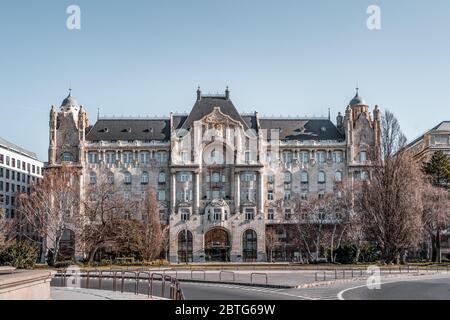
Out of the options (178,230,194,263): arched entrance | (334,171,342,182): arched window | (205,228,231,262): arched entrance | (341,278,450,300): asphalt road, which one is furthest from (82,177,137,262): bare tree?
(341,278,450,300): asphalt road

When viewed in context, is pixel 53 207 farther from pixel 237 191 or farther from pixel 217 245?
pixel 237 191

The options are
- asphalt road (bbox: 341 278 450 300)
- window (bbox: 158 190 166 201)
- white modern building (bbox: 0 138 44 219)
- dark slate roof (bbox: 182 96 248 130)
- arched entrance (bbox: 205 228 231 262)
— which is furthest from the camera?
white modern building (bbox: 0 138 44 219)

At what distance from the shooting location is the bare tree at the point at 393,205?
76.3 m

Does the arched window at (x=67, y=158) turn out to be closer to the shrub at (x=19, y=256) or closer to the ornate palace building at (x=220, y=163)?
the ornate palace building at (x=220, y=163)

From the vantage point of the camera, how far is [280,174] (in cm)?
12556

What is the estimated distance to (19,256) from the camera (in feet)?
227

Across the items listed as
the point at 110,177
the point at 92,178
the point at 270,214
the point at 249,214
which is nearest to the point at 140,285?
the point at 249,214

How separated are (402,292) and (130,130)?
93.0 metres

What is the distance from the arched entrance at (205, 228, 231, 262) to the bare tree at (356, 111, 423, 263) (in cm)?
4286

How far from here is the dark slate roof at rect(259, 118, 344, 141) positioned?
420 ft

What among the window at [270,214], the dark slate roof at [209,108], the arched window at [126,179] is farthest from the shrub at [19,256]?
the dark slate roof at [209,108]

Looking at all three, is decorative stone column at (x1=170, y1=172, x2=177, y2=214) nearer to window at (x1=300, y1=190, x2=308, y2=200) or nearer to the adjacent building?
window at (x1=300, y1=190, x2=308, y2=200)
